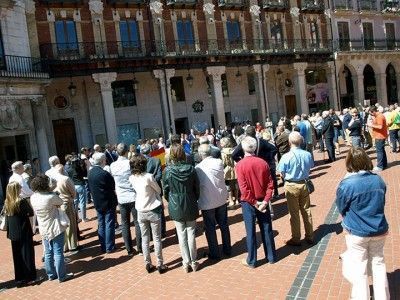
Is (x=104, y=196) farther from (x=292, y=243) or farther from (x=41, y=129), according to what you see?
(x=41, y=129)

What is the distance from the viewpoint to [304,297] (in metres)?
4.76

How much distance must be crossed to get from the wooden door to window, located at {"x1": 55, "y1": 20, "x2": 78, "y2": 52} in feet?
53.2

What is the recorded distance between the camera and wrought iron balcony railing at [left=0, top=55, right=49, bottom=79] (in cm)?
1555

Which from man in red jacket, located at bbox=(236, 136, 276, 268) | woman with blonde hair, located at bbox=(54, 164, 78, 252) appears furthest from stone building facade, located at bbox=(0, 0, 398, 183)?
man in red jacket, located at bbox=(236, 136, 276, 268)

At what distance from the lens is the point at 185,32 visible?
24391mm

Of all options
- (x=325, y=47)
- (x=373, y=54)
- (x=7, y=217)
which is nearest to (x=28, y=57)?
(x=7, y=217)

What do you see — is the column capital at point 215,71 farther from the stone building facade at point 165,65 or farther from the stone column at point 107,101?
the stone column at point 107,101

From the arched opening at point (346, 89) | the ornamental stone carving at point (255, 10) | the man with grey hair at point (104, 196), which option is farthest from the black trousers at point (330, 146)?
the arched opening at point (346, 89)

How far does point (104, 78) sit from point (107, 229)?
15.0 metres

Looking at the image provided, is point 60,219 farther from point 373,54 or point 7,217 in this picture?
point 373,54

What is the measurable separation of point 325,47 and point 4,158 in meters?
23.6

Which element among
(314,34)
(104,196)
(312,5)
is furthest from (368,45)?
(104,196)

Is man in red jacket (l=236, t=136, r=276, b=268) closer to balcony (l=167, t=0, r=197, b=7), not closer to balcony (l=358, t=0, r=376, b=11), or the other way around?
balcony (l=167, t=0, r=197, b=7)

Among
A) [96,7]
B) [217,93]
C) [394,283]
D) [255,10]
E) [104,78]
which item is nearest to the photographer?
[394,283]
